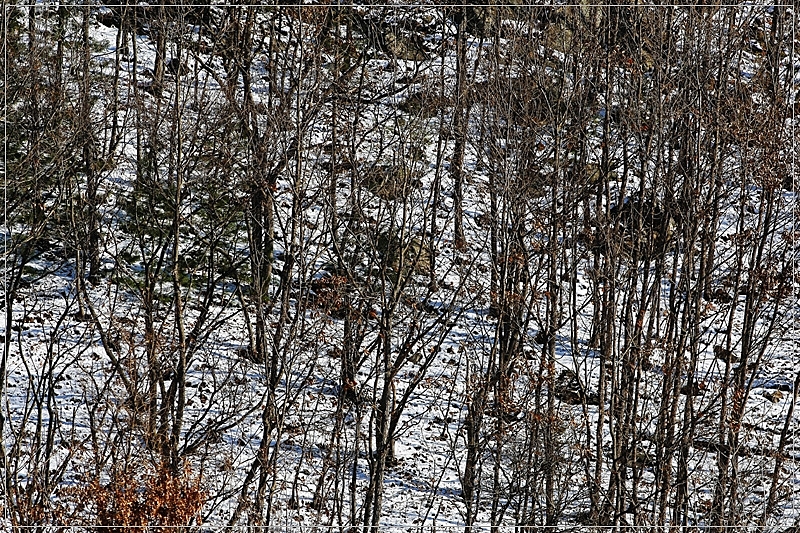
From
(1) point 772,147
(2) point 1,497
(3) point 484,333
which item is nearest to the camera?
(2) point 1,497

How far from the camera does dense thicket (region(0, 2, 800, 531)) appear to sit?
36.9ft

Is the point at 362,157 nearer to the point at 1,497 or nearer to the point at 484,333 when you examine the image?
the point at 484,333

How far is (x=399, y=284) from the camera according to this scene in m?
12.2

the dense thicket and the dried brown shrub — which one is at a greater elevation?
the dense thicket

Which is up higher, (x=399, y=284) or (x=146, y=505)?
(x=399, y=284)

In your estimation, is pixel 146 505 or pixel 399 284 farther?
pixel 399 284

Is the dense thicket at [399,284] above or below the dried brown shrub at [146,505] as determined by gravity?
above

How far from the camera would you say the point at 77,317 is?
1226cm

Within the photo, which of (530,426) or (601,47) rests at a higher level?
(601,47)

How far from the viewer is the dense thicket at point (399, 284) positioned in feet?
36.9

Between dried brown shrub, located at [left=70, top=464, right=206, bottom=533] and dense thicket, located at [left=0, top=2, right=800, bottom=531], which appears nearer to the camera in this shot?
dried brown shrub, located at [left=70, top=464, right=206, bottom=533]

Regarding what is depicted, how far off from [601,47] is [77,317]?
26.6 ft

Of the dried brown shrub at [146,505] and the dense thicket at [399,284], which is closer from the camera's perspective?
the dried brown shrub at [146,505]

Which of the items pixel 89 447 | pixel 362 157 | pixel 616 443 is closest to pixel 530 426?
pixel 616 443
